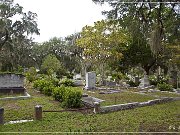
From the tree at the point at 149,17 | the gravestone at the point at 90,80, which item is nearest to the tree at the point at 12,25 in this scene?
the gravestone at the point at 90,80

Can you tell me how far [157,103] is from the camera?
1545 cm

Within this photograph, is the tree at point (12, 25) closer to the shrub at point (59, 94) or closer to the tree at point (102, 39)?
the tree at point (102, 39)

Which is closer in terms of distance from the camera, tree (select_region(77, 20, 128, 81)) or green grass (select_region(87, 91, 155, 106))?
green grass (select_region(87, 91, 155, 106))

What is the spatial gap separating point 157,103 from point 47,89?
7.05m

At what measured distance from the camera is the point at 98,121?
1056cm

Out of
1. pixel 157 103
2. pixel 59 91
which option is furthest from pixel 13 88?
pixel 157 103

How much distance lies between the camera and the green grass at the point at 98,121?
30.3ft

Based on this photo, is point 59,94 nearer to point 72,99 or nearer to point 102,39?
point 72,99

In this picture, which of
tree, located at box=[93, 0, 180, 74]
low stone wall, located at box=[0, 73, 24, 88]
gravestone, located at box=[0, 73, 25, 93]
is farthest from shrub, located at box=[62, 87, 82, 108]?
low stone wall, located at box=[0, 73, 24, 88]

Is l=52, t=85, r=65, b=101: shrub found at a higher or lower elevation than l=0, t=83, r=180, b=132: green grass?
higher

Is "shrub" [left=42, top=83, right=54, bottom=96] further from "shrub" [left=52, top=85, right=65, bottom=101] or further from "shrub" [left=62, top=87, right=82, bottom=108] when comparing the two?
"shrub" [left=62, top=87, right=82, bottom=108]

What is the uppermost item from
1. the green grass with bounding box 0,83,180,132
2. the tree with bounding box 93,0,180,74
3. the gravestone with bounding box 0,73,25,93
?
the tree with bounding box 93,0,180,74

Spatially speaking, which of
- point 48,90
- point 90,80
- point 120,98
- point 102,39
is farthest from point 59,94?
point 102,39

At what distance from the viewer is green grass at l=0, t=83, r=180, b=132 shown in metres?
9.24
